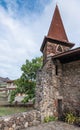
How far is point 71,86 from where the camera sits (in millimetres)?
9422

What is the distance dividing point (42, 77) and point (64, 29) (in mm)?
7185

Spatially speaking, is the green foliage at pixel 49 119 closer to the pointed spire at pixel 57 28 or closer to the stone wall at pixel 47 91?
the stone wall at pixel 47 91

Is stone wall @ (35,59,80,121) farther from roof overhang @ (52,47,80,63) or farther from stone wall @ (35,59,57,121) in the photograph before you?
roof overhang @ (52,47,80,63)

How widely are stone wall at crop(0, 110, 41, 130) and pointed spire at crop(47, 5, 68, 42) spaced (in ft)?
25.1

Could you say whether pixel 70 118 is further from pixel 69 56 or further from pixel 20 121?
pixel 69 56

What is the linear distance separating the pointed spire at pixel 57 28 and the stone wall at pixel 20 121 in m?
7.64

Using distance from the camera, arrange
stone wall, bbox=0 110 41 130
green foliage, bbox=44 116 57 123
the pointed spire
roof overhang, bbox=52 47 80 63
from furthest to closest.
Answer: the pointed spire
green foliage, bbox=44 116 57 123
roof overhang, bbox=52 47 80 63
stone wall, bbox=0 110 41 130

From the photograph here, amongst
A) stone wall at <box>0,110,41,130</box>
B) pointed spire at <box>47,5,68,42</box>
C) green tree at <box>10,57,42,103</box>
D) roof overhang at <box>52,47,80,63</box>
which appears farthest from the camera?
green tree at <box>10,57,42,103</box>

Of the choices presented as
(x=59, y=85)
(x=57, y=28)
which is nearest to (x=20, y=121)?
(x=59, y=85)

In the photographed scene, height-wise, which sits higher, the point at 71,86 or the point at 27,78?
the point at 27,78

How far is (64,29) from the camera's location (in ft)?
48.2

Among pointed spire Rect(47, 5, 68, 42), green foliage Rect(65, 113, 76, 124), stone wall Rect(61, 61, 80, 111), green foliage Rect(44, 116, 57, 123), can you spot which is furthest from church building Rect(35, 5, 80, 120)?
pointed spire Rect(47, 5, 68, 42)

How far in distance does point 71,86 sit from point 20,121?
3.92 meters

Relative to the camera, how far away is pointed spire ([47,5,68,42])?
13562 millimetres
